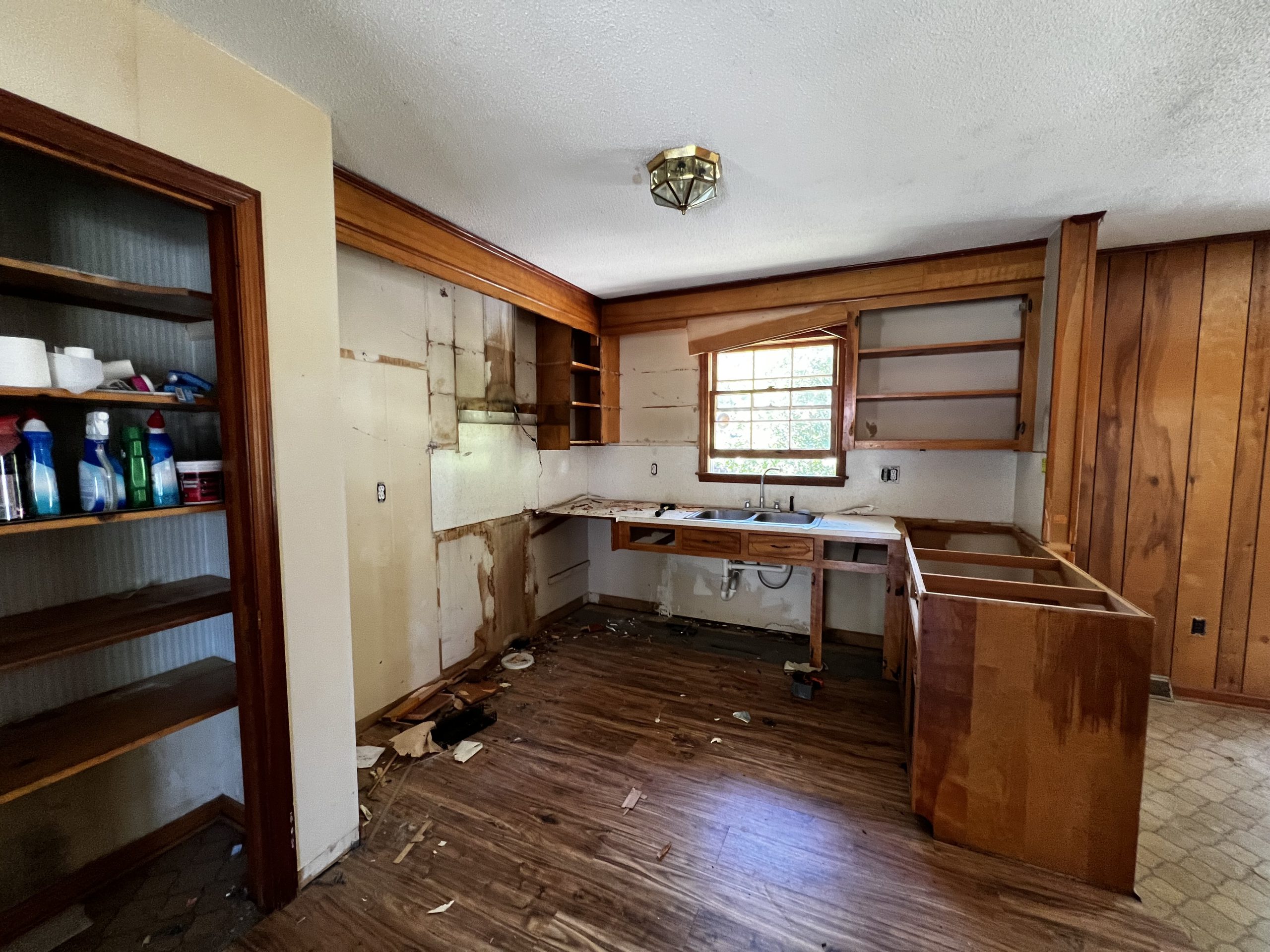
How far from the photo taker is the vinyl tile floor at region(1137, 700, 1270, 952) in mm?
1528

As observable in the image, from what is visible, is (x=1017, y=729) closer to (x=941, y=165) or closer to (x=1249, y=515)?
(x=941, y=165)

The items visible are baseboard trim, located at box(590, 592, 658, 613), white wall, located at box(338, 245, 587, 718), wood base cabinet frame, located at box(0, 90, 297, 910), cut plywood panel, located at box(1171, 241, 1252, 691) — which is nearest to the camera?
wood base cabinet frame, located at box(0, 90, 297, 910)

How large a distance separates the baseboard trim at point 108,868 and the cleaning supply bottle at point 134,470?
120 centimetres

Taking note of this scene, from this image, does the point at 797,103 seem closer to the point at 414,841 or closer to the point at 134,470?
the point at 134,470

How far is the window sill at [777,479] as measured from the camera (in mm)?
3519

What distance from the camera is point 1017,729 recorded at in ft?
5.63

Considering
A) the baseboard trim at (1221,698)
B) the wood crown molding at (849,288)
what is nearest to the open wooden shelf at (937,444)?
the wood crown molding at (849,288)

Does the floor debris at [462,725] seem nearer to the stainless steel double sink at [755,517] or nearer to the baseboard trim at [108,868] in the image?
the baseboard trim at [108,868]

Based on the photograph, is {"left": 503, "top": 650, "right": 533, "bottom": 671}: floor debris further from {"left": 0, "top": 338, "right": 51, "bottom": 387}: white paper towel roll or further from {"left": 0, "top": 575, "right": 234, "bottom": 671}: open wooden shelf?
{"left": 0, "top": 338, "right": 51, "bottom": 387}: white paper towel roll

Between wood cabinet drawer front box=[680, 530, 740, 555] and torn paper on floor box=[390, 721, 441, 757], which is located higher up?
wood cabinet drawer front box=[680, 530, 740, 555]

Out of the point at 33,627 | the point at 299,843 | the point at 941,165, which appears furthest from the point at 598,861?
the point at 941,165

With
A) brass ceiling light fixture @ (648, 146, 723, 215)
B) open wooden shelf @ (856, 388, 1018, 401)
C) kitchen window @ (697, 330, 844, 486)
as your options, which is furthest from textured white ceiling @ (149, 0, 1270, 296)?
kitchen window @ (697, 330, 844, 486)

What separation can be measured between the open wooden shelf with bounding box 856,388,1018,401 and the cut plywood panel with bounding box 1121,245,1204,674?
71 cm

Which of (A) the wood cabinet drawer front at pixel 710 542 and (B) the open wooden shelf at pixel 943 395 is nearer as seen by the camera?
(B) the open wooden shelf at pixel 943 395
